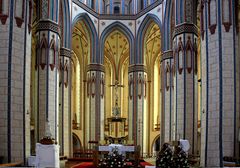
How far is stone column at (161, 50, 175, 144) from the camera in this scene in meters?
26.8

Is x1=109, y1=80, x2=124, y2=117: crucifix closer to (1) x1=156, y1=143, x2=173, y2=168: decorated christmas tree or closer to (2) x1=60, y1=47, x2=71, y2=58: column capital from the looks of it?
(2) x1=60, y1=47, x2=71, y2=58: column capital

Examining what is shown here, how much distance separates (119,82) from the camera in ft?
133

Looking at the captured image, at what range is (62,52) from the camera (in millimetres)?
27594

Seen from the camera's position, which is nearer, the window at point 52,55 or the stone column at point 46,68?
the stone column at point 46,68

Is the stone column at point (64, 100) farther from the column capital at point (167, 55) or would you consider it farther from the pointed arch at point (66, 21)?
the column capital at point (167, 55)

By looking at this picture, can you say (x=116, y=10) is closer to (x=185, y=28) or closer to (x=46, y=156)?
(x=185, y=28)

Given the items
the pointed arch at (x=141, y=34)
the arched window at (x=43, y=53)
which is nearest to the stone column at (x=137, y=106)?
the pointed arch at (x=141, y=34)

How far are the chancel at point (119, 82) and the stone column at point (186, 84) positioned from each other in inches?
2.0

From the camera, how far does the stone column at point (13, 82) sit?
13430 mm

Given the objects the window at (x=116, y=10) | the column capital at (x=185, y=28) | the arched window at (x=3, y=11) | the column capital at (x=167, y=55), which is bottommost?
the column capital at (x=167, y=55)

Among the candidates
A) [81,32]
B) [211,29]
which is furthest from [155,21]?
[211,29]

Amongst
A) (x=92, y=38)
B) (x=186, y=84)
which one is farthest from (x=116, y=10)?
(x=186, y=84)

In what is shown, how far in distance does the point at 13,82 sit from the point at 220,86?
692 centimetres

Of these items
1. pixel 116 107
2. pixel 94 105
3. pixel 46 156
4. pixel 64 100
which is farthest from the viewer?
pixel 116 107
